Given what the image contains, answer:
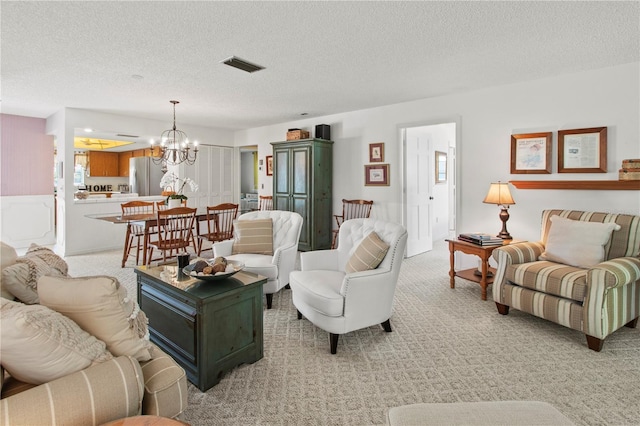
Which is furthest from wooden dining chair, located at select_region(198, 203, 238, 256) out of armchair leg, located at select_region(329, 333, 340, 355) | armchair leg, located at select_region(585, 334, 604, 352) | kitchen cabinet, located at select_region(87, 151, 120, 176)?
kitchen cabinet, located at select_region(87, 151, 120, 176)

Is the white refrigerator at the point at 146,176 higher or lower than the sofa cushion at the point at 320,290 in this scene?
higher

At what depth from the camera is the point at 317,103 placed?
16.9 ft

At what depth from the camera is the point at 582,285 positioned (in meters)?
2.57

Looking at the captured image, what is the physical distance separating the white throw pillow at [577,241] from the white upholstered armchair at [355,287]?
1509mm

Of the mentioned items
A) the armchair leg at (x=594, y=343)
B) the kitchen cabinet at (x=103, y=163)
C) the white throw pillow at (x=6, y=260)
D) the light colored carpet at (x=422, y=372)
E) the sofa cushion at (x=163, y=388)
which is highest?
the kitchen cabinet at (x=103, y=163)

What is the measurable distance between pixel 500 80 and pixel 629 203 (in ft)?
5.88

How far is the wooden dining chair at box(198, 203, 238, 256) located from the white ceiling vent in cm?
203

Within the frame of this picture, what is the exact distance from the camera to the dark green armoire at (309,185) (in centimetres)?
584

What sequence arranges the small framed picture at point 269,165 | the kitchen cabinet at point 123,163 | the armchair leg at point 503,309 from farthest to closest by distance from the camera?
the kitchen cabinet at point 123,163 → the small framed picture at point 269,165 → the armchair leg at point 503,309

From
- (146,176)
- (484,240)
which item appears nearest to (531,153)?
(484,240)

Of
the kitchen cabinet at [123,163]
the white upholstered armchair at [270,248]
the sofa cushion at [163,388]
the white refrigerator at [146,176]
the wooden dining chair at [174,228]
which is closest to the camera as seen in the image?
the sofa cushion at [163,388]

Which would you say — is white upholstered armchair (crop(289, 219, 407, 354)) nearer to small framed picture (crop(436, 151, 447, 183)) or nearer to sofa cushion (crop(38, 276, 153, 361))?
sofa cushion (crop(38, 276, 153, 361))

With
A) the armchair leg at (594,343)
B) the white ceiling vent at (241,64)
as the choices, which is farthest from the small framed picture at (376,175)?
the armchair leg at (594,343)

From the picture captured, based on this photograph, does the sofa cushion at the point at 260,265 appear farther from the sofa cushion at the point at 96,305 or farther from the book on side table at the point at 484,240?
the book on side table at the point at 484,240
